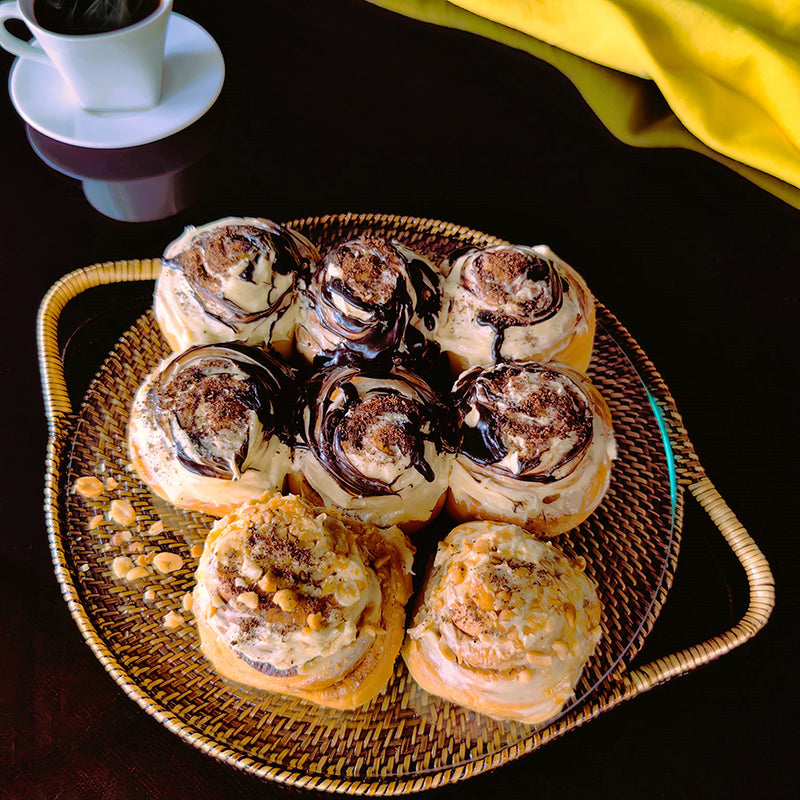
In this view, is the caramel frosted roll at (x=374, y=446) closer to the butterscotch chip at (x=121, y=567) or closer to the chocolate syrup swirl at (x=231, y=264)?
the chocolate syrup swirl at (x=231, y=264)

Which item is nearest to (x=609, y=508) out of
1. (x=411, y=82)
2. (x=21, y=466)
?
(x=21, y=466)

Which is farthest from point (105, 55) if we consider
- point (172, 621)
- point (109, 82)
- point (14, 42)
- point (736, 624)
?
point (736, 624)

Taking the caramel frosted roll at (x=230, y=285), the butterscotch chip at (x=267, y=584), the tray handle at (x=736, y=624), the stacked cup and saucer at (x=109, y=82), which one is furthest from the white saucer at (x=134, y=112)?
the tray handle at (x=736, y=624)

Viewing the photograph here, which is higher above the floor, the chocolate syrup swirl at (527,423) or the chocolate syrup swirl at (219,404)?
the chocolate syrup swirl at (527,423)

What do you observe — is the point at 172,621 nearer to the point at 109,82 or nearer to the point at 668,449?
the point at 668,449

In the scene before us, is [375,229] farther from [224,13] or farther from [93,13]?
[224,13]
